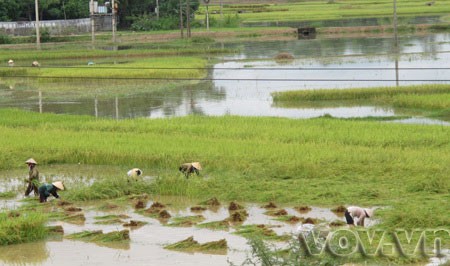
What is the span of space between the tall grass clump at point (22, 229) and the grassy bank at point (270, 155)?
1927mm

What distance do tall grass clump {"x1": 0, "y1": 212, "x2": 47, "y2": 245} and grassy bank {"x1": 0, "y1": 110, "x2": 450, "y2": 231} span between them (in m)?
1.93

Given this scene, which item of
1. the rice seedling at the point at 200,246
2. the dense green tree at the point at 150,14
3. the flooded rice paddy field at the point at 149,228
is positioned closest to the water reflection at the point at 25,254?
the flooded rice paddy field at the point at 149,228

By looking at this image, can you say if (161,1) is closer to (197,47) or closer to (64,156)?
(197,47)

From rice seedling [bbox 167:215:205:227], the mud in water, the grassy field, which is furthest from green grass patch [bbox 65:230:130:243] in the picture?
the grassy field

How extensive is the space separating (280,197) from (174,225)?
50.9 inches

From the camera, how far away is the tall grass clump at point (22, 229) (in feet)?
24.9

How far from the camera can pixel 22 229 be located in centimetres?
767

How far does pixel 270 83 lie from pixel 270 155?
11149 mm

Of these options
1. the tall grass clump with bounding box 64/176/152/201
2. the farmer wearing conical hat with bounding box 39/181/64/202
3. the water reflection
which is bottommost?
the water reflection

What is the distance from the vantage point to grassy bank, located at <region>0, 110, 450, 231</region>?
883 centimetres

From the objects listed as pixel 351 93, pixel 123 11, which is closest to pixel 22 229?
pixel 351 93

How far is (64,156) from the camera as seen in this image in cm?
1165

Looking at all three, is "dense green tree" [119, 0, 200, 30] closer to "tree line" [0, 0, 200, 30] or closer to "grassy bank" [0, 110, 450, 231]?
"tree line" [0, 0, 200, 30]

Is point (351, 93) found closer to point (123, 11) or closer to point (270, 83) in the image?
point (270, 83)
